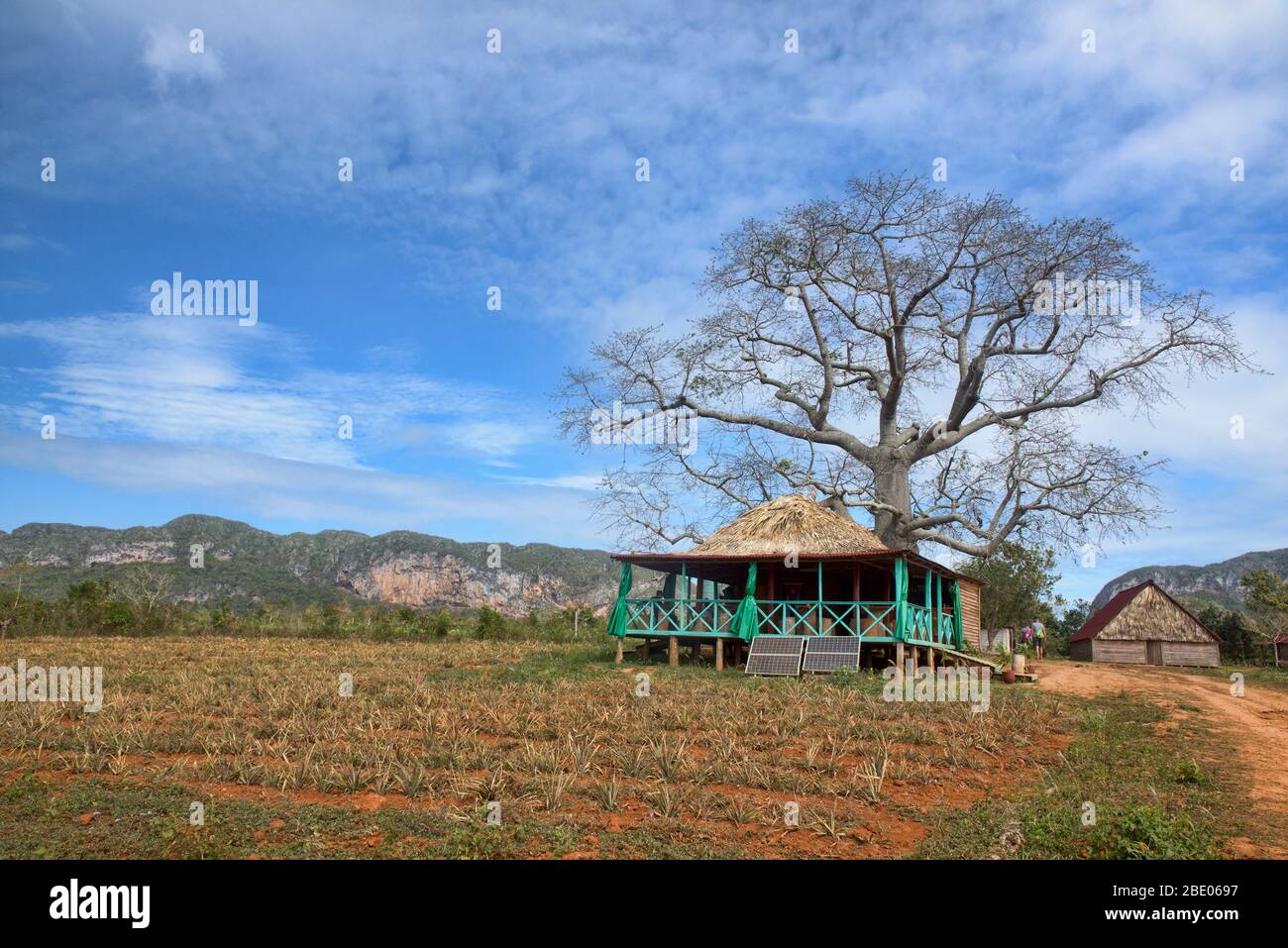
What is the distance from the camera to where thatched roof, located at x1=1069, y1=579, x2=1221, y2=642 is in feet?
102

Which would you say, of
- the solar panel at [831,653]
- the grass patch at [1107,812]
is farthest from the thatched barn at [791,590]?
the grass patch at [1107,812]

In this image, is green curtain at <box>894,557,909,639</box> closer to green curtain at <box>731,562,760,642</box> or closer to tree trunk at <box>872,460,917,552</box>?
green curtain at <box>731,562,760,642</box>

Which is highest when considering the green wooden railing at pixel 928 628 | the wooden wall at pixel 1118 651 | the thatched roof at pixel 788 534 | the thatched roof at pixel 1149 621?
the thatched roof at pixel 788 534

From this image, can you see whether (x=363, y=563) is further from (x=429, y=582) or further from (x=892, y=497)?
(x=892, y=497)

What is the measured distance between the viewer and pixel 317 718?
37.7 ft

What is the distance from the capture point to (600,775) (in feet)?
28.1

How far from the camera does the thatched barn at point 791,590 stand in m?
18.9

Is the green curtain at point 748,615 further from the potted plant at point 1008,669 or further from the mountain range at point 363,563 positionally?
the mountain range at point 363,563

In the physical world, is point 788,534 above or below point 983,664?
above

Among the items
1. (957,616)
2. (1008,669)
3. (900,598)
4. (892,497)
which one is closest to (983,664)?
(1008,669)

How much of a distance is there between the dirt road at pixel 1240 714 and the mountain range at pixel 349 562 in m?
52.1

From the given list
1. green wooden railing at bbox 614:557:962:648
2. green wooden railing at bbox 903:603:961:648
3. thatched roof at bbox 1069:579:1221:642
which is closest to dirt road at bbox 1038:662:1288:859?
green wooden railing at bbox 903:603:961:648

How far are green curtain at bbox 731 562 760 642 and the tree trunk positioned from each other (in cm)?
675

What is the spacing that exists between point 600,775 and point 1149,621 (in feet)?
97.1
